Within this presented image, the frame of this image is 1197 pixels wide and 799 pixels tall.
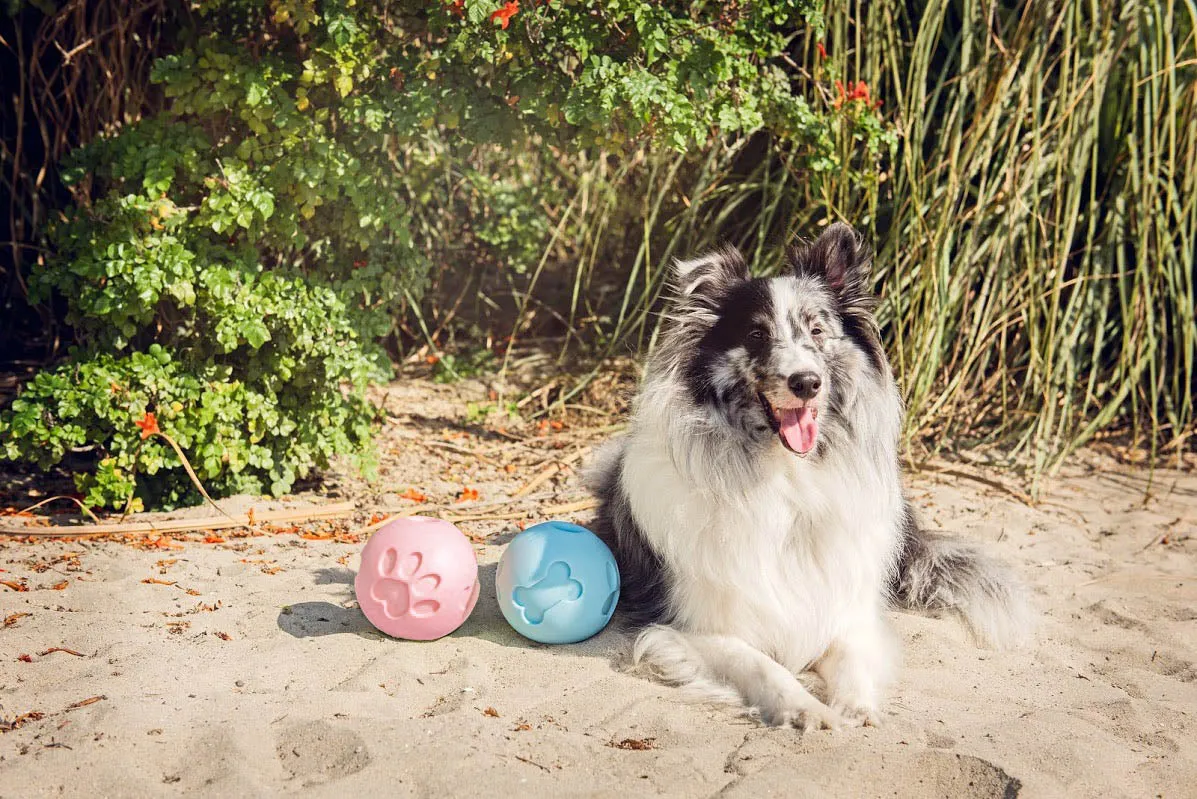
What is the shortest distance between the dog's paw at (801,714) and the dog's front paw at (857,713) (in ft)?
0.07

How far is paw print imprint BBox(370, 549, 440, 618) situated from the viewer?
3.17 meters

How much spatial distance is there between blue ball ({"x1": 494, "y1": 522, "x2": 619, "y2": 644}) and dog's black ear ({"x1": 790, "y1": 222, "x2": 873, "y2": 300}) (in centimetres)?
111

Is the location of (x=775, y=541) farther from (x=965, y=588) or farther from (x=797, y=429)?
(x=965, y=588)

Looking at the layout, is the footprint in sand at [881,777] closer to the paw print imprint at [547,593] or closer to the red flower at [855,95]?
the paw print imprint at [547,593]

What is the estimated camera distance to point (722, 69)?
4270 mm

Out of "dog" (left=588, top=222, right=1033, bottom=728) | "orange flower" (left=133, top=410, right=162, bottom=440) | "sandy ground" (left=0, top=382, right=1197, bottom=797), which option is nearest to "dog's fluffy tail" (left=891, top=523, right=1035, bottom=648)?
"sandy ground" (left=0, top=382, right=1197, bottom=797)

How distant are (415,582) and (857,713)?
131cm

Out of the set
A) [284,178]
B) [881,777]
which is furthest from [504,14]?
[881,777]

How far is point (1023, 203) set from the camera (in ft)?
17.8

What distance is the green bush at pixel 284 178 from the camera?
4156 millimetres

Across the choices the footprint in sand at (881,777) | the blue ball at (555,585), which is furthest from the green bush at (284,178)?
the footprint in sand at (881,777)

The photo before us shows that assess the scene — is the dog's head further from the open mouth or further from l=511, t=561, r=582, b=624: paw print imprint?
l=511, t=561, r=582, b=624: paw print imprint

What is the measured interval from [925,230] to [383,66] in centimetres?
278

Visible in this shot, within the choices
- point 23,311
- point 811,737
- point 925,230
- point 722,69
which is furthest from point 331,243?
point 811,737
